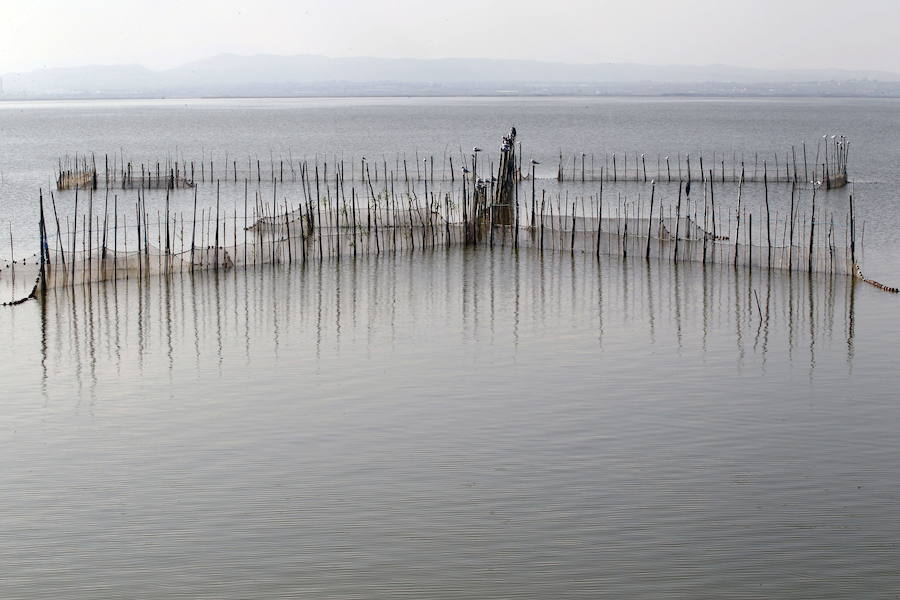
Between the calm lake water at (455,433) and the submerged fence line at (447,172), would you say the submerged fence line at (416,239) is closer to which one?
the calm lake water at (455,433)

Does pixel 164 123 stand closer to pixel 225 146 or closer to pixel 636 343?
pixel 225 146

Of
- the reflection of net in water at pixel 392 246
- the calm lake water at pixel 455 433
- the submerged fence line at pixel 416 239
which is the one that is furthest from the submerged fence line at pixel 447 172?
the calm lake water at pixel 455 433

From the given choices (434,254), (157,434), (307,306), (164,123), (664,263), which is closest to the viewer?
(157,434)

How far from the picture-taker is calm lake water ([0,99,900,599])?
11711mm

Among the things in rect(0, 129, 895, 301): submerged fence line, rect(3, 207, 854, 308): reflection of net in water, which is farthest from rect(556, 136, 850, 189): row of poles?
rect(3, 207, 854, 308): reflection of net in water

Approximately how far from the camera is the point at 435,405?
17.3 m

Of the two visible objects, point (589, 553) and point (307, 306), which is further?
point (307, 306)

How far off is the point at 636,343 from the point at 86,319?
33.4 feet

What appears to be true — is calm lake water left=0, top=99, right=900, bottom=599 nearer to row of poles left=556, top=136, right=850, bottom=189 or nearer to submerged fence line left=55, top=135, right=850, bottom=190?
submerged fence line left=55, top=135, right=850, bottom=190

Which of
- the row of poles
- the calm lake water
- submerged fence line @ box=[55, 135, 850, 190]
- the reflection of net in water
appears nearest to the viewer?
the calm lake water

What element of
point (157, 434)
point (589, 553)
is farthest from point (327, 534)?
point (157, 434)

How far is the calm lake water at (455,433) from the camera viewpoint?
11.7 metres

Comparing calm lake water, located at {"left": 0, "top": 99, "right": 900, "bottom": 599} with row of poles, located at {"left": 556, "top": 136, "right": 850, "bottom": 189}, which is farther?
row of poles, located at {"left": 556, "top": 136, "right": 850, "bottom": 189}

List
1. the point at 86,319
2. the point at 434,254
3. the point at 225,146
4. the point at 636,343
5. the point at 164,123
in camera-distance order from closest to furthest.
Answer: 1. the point at 636,343
2. the point at 86,319
3. the point at 434,254
4. the point at 225,146
5. the point at 164,123
